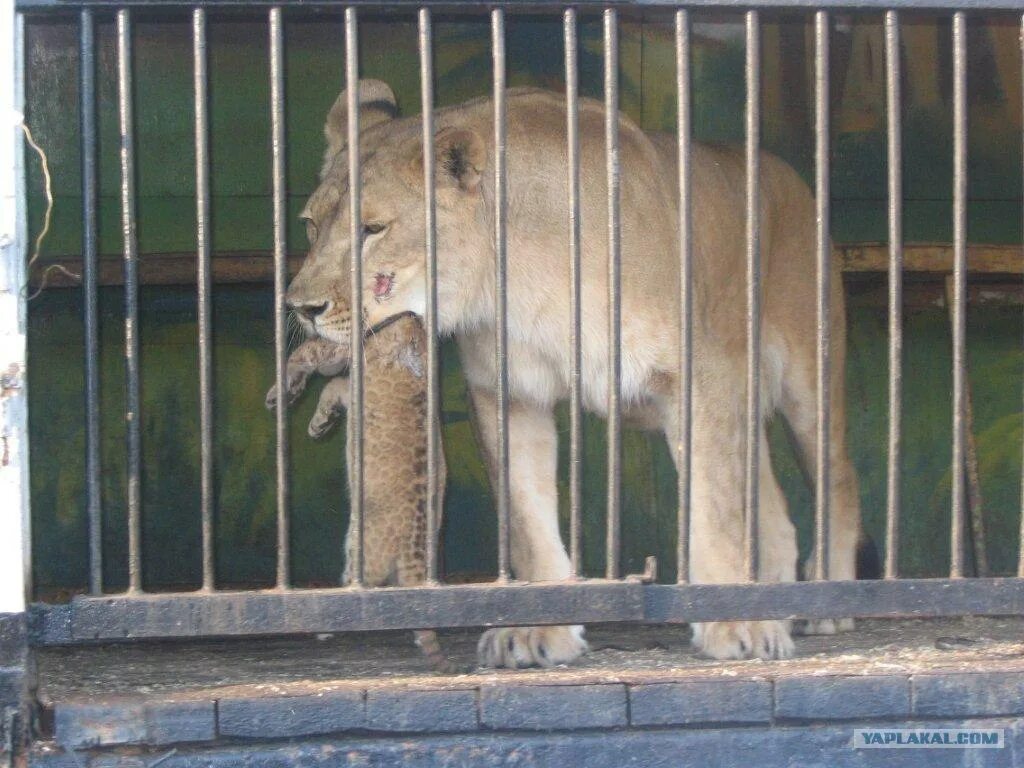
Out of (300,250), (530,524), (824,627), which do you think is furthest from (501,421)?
(300,250)

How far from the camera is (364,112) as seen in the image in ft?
16.8

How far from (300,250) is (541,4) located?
8.69 ft

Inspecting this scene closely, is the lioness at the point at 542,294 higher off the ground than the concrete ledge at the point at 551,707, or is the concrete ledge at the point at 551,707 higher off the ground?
the lioness at the point at 542,294

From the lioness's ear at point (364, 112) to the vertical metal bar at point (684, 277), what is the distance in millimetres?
1431

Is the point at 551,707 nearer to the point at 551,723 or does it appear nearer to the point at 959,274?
the point at 551,723

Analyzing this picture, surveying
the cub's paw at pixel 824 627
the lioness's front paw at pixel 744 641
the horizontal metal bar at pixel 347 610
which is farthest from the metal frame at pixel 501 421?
the cub's paw at pixel 824 627

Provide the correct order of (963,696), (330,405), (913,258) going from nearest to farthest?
(963,696) → (330,405) → (913,258)

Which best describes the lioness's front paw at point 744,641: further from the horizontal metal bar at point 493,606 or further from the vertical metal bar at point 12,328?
the vertical metal bar at point 12,328

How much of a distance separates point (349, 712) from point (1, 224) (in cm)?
131

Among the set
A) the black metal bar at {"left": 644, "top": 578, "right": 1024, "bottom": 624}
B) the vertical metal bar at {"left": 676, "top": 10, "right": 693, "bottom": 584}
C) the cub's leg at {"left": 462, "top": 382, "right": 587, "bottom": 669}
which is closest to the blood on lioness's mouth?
the cub's leg at {"left": 462, "top": 382, "right": 587, "bottom": 669}

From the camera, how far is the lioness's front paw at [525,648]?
14.0 feet

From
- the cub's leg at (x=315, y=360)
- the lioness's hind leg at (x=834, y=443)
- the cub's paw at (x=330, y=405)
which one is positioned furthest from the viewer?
the lioness's hind leg at (x=834, y=443)

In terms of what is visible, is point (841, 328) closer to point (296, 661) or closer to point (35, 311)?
point (296, 661)

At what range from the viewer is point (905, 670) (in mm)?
3877
